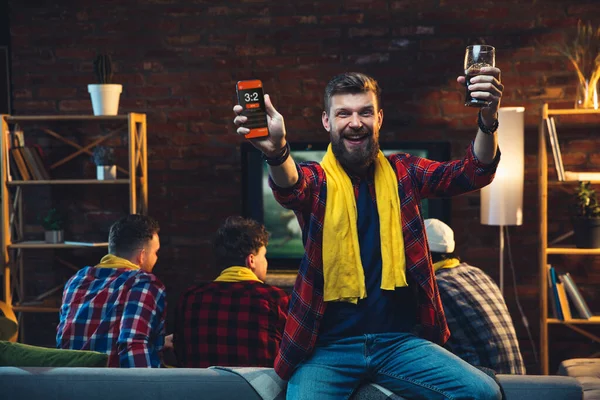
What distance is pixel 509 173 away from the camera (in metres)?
4.30

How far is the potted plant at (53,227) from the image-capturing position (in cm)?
453

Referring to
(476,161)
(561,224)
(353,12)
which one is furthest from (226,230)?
(561,224)

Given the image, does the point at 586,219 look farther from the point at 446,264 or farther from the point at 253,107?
the point at 253,107

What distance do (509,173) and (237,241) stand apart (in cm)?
189

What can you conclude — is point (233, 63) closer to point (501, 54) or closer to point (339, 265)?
point (501, 54)

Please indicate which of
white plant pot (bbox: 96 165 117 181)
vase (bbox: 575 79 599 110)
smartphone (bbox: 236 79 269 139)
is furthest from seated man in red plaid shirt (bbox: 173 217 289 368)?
vase (bbox: 575 79 599 110)

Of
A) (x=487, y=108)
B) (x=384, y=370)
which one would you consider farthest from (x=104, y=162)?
(x=487, y=108)

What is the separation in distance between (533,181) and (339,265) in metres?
2.92

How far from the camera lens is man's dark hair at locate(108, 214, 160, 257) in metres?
3.09

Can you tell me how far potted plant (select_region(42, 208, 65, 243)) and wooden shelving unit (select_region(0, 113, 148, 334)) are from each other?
0.06 meters

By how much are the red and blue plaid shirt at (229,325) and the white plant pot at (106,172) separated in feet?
6.29

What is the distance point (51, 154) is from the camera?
4871mm

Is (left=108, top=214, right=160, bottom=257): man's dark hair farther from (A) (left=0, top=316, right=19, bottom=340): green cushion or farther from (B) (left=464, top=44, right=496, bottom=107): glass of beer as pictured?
(B) (left=464, top=44, right=496, bottom=107): glass of beer

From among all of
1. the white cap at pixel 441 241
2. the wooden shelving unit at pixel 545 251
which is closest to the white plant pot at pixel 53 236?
the white cap at pixel 441 241
